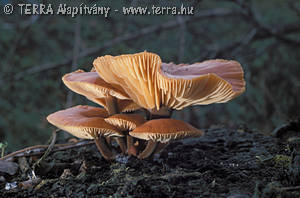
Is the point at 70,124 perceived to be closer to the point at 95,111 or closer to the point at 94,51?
the point at 95,111

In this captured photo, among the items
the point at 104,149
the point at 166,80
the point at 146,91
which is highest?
the point at 166,80

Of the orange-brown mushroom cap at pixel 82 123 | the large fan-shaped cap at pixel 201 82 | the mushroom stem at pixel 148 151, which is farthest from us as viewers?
the mushroom stem at pixel 148 151

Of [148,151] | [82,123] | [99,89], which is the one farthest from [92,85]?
[148,151]

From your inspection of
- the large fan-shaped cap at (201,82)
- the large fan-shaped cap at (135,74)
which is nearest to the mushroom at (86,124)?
the large fan-shaped cap at (135,74)

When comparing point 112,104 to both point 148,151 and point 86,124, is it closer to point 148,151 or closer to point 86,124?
point 86,124

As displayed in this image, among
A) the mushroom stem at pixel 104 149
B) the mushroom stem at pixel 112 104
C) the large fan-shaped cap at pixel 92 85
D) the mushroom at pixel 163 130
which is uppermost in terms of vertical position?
the large fan-shaped cap at pixel 92 85

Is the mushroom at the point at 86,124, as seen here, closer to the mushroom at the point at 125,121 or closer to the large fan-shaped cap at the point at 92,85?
the mushroom at the point at 125,121
